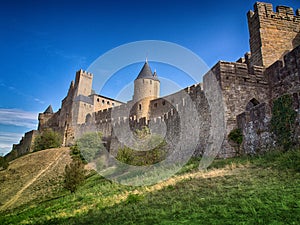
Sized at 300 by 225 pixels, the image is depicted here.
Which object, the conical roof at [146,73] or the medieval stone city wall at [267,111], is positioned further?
the conical roof at [146,73]

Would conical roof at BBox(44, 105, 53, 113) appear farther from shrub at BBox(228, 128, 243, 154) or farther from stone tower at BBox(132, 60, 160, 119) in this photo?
shrub at BBox(228, 128, 243, 154)

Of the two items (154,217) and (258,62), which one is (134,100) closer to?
(258,62)

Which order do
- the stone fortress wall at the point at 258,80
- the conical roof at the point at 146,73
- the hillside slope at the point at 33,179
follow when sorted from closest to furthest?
the stone fortress wall at the point at 258,80, the hillside slope at the point at 33,179, the conical roof at the point at 146,73

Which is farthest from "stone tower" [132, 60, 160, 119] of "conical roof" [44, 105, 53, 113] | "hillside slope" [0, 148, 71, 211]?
"conical roof" [44, 105, 53, 113]

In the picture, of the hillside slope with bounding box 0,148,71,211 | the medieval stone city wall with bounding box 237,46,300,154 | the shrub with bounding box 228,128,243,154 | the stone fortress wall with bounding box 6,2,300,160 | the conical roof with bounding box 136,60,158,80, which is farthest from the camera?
the conical roof with bounding box 136,60,158,80

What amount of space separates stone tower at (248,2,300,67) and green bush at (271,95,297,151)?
4.46 meters

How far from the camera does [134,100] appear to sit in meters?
39.5

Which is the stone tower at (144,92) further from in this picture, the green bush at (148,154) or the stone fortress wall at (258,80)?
the stone fortress wall at (258,80)

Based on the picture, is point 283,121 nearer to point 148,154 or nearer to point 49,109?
point 148,154

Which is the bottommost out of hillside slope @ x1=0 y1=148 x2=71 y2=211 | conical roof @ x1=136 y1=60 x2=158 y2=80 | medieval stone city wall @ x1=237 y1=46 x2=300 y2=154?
hillside slope @ x1=0 y1=148 x2=71 y2=211

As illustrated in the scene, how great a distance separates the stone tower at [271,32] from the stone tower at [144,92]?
26468 mm

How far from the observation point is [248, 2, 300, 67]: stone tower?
39.2 ft

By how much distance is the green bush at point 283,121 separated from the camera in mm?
7402

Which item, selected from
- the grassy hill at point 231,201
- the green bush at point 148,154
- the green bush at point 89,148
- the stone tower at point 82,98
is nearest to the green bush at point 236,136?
the grassy hill at point 231,201
